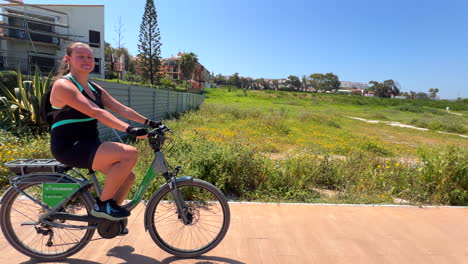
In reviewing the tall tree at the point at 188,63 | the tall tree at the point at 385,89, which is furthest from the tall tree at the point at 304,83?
the tall tree at the point at 188,63

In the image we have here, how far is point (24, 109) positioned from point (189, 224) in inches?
237

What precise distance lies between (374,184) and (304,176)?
4.13 feet

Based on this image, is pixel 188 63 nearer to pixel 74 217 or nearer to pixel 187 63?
pixel 187 63

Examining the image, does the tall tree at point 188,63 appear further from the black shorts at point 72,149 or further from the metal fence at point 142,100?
the black shorts at point 72,149

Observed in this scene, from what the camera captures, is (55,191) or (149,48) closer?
(55,191)

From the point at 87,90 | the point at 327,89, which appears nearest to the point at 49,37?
the point at 87,90

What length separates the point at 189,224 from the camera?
9.07 feet

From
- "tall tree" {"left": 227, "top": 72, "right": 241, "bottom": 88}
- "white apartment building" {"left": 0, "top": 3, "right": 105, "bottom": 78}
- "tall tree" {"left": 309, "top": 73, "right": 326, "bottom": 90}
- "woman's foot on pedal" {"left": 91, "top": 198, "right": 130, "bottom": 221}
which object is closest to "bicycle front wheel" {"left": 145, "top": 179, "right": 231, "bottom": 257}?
"woman's foot on pedal" {"left": 91, "top": 198, "right": 130, "bottom": 221}

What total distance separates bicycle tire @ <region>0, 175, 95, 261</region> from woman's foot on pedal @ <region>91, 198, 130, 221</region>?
3.8 inches

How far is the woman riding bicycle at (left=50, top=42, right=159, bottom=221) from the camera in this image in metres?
2.23

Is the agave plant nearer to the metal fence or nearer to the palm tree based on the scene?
the metal fence

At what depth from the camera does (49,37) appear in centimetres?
3306

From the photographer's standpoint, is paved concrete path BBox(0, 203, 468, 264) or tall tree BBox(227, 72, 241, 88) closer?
paved concrete path BBox(0, 203, 468, 264)

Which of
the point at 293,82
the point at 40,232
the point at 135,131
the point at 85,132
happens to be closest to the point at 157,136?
the point at 135,131
